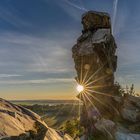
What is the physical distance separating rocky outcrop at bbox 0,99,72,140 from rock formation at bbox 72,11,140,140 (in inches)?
240

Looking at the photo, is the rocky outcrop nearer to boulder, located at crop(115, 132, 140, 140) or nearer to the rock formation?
boulder, located at crop(115, 132, 140, 140)

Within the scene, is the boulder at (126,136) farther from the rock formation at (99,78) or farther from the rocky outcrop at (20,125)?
the rocky outcrop at (20,125)

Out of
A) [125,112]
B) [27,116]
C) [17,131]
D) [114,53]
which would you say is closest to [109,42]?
[114,53]

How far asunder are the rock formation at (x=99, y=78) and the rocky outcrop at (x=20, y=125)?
20.0 ft

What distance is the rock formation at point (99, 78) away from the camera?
18438 mm

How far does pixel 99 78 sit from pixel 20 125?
358 inches

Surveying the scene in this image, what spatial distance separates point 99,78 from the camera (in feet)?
62.6

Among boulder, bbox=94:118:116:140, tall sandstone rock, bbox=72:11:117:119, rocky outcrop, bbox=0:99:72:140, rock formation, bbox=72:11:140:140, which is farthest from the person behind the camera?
tall sandstone rock, bbox=72:11:117:119

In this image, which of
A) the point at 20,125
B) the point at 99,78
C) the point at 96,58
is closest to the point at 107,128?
the point at 99,78

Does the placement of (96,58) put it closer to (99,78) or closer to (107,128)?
(99,78)

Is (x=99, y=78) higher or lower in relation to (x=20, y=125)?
higher

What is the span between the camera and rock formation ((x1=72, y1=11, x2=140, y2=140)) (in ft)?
60.5

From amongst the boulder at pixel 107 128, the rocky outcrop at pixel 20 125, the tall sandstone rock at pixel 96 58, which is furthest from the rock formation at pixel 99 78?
the rocky outcrop at pixel 20 125

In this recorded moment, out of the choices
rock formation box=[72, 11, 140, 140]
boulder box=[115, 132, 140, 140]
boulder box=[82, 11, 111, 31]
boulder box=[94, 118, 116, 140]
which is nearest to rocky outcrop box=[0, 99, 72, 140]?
boulder box=[94, 118, 116, 140]
